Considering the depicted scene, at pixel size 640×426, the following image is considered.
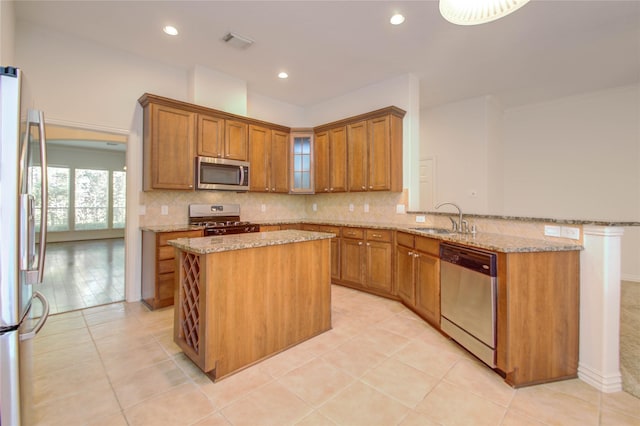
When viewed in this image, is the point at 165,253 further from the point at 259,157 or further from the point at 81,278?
the point at 81,278

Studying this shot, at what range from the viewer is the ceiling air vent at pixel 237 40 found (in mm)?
3203

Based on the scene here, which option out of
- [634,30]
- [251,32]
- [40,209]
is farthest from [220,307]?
[634,30]

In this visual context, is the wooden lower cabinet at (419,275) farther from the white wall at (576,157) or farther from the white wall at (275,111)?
the white wall at (576,157)

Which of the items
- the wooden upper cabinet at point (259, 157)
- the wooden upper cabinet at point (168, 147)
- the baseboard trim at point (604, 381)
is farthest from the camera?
the wooden upper cabinet at point (259, 157)

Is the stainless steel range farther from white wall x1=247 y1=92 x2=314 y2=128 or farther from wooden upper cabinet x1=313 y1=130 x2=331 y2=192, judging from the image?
white wall x1=247 y1=92 x2=314 y2=128

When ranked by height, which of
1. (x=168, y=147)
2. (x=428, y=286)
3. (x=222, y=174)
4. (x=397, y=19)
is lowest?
(x=428, y=286)

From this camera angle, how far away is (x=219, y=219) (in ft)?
14.2

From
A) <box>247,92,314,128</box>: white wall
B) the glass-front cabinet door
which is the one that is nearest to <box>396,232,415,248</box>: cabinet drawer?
the glass-front cabinet door

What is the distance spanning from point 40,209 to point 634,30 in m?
5.67

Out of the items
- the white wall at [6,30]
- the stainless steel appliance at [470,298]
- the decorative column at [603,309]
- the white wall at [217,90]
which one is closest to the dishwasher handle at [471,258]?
the stainless steel appliance at [470,298]

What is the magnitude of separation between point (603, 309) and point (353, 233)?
2.61m

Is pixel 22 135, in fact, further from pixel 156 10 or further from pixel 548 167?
pixel 548 167

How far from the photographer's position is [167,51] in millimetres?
3537

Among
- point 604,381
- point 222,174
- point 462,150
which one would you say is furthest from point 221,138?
point 604,381
